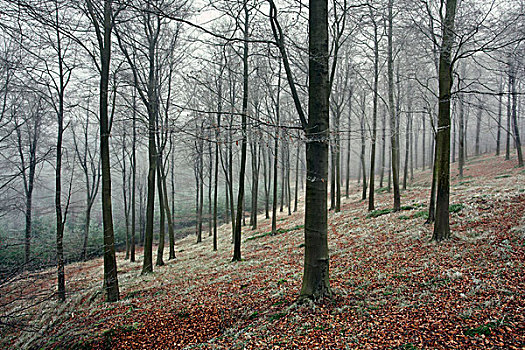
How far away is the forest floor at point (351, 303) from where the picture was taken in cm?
379

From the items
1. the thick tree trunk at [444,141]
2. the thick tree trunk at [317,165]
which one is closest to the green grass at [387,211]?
the thick tree trunk at [444,141]

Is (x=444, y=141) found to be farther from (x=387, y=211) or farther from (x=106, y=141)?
(x=106, y=141)

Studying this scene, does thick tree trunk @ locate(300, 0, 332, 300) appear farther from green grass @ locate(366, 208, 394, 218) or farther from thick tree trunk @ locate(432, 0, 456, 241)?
green grass @ locate(366, 208, 394, 218)

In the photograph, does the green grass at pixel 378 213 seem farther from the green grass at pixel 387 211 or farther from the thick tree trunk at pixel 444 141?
the thick tree trunk at pixel 444 141

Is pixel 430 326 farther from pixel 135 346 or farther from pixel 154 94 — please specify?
pixel 154 94

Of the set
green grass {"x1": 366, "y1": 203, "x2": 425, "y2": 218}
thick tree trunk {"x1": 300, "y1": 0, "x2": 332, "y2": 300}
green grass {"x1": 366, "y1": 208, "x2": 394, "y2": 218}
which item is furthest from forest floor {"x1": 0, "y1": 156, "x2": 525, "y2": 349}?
green grass {"x1": 366, "y1": 208, "x2": 394, "y2": 218}

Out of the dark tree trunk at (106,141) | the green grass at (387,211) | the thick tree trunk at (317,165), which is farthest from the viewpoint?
the green grass at (387,211)

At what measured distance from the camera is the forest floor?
3795mm

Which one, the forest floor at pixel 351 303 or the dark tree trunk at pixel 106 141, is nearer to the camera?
the forest floor at pixel 351 303

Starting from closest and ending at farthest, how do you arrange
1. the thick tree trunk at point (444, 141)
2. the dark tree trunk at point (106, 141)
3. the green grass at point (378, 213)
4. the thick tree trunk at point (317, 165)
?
the thick tree trunk at point (317, 165) < the thick tree trunk at point (444, 141) < the dark tree trunk at point (106, 141) < the green grass at point (378, 213)

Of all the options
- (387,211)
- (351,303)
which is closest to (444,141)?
(351,303)

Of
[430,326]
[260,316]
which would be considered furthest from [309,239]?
[430,326]

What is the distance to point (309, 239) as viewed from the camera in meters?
4.92

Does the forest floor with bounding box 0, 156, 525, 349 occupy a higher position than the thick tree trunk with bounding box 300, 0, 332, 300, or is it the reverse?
the thick tree trunk with bounding box 300, 0, 332, 300
